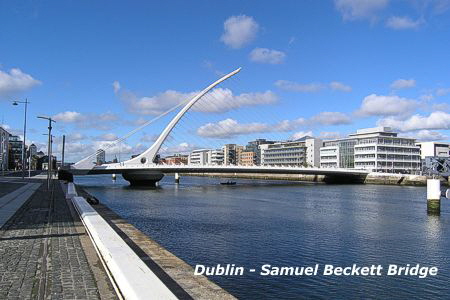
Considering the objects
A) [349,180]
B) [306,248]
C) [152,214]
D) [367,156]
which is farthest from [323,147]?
[306,248]

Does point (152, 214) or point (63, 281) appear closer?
point (63, 281)

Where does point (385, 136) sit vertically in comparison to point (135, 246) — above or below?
above

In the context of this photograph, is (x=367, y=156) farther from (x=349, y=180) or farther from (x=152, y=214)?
(x=152, y=214)

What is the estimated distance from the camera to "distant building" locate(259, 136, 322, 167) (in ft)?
529

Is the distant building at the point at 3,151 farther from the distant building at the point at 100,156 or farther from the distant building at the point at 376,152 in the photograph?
the distant building at the point at 376,152

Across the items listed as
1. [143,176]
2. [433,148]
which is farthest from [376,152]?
[143,176]

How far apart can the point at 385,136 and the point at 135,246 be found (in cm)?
13171

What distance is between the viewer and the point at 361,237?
62.6 ft

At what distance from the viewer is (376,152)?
12612 centimetres

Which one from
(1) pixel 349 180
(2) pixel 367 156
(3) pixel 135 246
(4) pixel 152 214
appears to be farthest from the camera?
(2) pixel 367 156

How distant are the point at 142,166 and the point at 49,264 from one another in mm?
63639

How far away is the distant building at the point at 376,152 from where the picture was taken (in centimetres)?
12738

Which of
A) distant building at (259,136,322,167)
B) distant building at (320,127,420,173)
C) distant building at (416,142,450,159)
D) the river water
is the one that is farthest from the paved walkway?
distant building at (416,142,450,159)

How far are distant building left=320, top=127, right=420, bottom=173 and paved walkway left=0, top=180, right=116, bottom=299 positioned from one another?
115 meters
